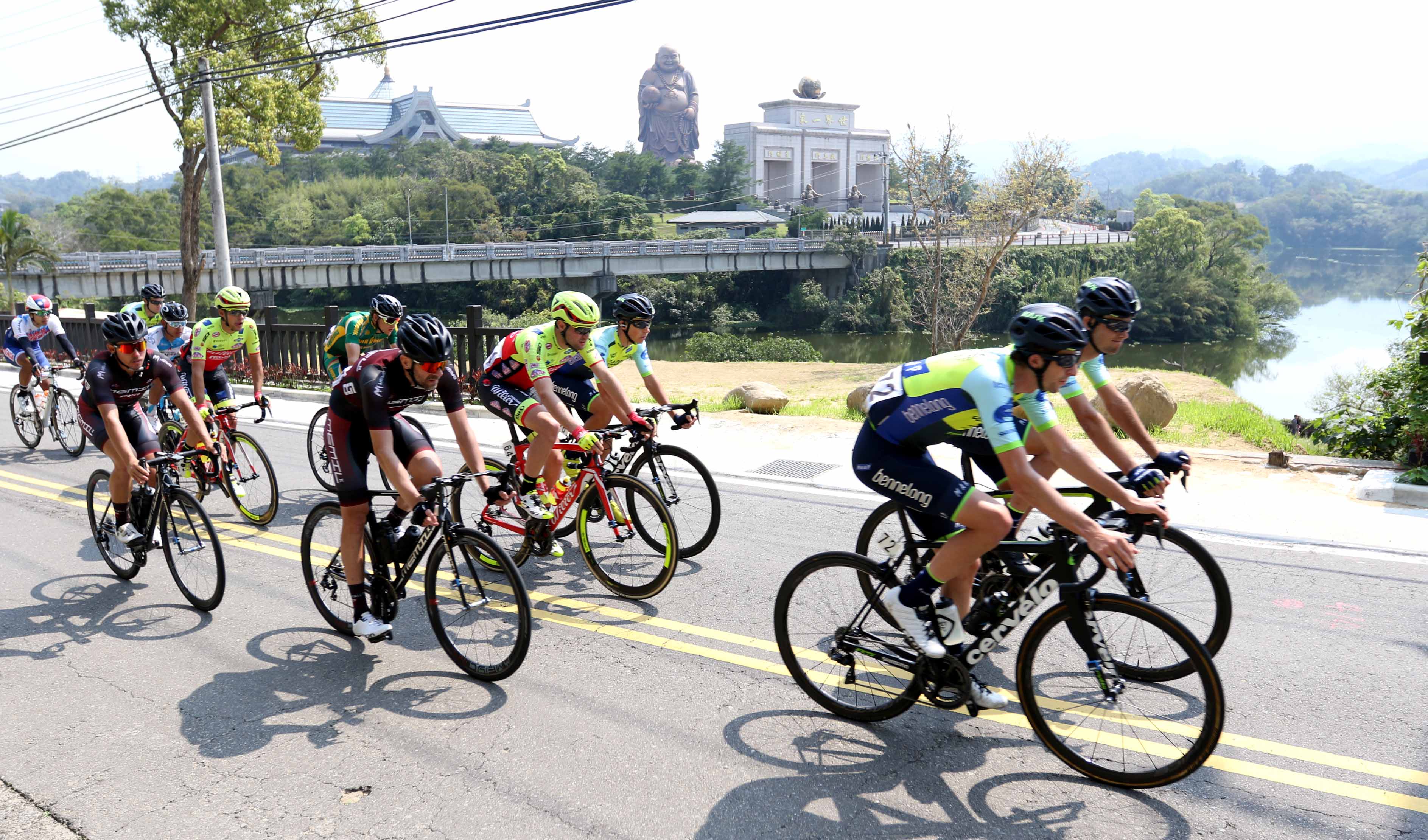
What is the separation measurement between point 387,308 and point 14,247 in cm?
4231

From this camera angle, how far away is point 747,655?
5.61 metres

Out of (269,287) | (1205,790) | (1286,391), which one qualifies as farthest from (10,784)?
(269,287)

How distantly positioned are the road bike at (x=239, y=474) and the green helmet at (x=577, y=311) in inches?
144

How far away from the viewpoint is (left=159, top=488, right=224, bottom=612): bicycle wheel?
644cm

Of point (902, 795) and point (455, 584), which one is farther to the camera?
point (455, 584)

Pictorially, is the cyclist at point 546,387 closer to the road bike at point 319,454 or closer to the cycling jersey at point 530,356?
the cycling jersey at point 530,356

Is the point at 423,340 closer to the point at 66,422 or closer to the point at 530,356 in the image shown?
the point at 530,356

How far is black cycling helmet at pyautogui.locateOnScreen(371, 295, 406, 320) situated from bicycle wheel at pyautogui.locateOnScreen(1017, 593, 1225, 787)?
6742 mm

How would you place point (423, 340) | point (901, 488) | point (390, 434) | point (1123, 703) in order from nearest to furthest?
point (1123, 703) → point (901, 488) → point (423, 340) → point (390, 434)

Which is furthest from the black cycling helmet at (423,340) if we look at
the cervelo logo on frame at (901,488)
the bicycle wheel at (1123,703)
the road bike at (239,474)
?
the road bike at (239,474)

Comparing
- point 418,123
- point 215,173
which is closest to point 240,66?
point 215,173

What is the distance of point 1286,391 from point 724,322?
118 feet

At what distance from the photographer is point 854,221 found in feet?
280

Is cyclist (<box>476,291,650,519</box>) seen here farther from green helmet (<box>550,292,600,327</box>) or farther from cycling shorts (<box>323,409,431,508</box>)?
cycling shorts (<box>323,409,431,508</box>)
